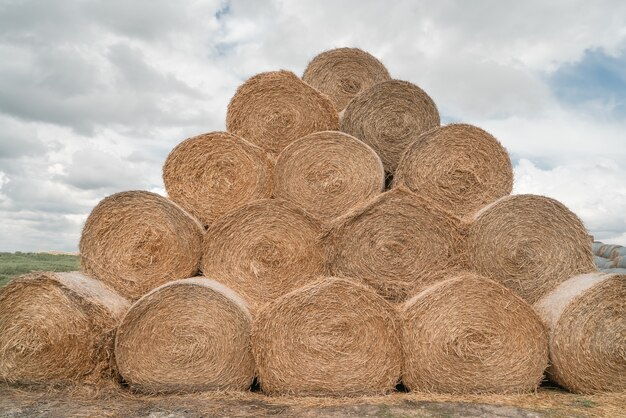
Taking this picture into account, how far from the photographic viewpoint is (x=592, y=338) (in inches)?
174

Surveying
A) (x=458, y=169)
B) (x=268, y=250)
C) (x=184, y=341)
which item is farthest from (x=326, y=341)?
(x=458, y=169)

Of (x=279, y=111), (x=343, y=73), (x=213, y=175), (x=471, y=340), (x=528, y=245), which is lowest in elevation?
(x=471, y=340)

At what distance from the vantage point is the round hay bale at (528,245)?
4777 mm

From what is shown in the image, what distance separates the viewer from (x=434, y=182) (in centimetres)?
525

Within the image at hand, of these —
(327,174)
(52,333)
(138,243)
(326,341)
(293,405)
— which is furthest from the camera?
(327,174)

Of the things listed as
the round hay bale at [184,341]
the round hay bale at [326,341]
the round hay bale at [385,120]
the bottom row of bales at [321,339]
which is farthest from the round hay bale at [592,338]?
Result: the round hay bale at [184,341]

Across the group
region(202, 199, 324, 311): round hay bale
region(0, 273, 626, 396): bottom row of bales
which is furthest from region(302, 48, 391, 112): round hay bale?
region(0, 273, 626, 396): bottom row of bales

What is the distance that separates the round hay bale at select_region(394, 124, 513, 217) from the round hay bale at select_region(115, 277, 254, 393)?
2.18m

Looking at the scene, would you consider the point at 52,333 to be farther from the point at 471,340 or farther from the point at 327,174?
the point at 471,340

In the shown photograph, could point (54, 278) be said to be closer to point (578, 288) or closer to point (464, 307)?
point (464, 307)

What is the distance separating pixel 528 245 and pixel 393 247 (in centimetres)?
121

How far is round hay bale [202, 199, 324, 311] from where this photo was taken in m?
4.81

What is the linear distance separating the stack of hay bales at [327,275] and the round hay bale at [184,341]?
0.4 inches

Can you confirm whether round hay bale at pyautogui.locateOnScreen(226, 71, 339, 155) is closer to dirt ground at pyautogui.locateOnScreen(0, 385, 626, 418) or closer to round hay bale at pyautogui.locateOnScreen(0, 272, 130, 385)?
round hay bale at pyautogui.locateOnScreen(0, 272, 130, 385)
